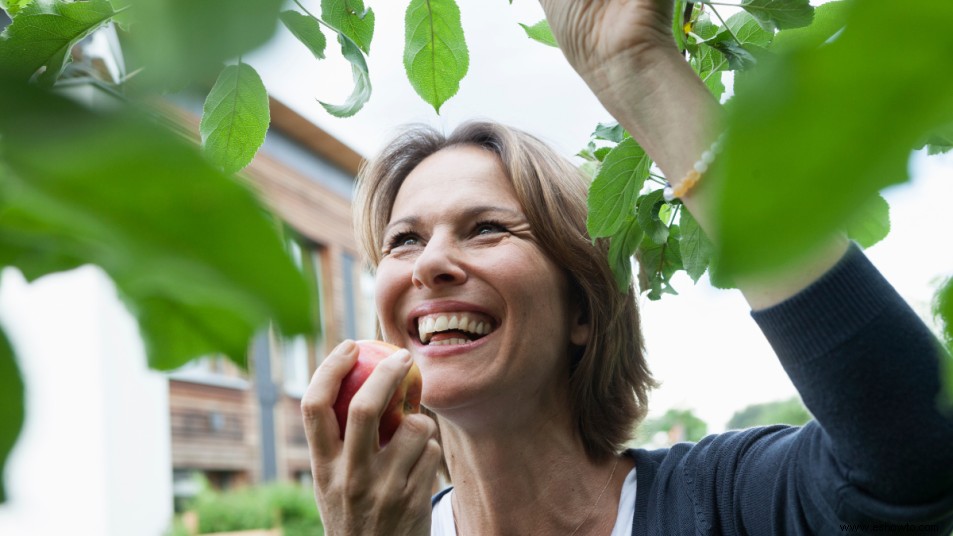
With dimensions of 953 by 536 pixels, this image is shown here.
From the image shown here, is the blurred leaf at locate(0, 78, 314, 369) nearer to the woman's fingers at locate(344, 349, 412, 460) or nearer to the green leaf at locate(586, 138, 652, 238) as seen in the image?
the green leaf at locate(586, 138, 652, 238)

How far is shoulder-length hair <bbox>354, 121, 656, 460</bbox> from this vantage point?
6.14 feet

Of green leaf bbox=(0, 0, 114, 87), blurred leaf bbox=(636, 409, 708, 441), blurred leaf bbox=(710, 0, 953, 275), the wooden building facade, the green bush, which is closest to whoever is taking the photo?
blurred leaf bbox=(710, 0, 953, 275)

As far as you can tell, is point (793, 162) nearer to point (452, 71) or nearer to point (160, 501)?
point (452, 71)

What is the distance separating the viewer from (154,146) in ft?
0.43

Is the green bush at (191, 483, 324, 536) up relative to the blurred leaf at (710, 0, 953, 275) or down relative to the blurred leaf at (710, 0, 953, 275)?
up

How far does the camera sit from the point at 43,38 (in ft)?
2.41

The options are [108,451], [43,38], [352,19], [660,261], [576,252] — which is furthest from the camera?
[108,451]

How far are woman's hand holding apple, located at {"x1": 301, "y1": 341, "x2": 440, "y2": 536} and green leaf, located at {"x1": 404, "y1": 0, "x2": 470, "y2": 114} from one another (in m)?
0.51

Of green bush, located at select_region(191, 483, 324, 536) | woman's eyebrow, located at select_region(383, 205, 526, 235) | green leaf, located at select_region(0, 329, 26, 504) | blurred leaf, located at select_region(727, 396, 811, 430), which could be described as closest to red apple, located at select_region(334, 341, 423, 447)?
woman's eyebrow, located at select_region(383, 205, 526, 235)

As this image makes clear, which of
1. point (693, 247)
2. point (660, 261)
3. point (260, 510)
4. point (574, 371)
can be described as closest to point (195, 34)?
point (693, 247)

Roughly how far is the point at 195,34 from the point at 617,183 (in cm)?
92

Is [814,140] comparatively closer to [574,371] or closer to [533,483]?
[533,483]

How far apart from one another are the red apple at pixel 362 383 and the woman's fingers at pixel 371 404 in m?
0.06

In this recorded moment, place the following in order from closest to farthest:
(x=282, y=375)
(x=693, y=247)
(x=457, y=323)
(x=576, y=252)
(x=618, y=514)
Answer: (x=693, y=247) < (x=618, y=514) < (x=457, y=323) < (x=576, y=252) < (x=282, y=375)
